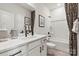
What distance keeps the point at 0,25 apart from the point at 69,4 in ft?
3.98

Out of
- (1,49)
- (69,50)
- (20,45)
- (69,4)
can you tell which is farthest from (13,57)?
(69,4)

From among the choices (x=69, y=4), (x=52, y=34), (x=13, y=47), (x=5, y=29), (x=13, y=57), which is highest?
(x=69, y=4)

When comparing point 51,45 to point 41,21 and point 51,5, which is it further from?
point 51,5

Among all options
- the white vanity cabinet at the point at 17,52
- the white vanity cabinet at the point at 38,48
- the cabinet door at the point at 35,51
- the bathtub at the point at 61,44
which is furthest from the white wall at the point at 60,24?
the white vanity cabinet at the point at 17,52

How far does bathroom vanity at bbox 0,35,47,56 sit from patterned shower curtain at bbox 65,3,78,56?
464mm

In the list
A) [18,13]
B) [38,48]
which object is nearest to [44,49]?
[38,48]

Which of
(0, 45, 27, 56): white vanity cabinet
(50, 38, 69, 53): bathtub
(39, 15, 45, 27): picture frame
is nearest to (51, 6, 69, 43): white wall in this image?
(50, 38, 69, 53): bathtub

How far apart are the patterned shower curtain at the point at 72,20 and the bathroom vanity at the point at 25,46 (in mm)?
464

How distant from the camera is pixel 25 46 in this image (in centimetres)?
138

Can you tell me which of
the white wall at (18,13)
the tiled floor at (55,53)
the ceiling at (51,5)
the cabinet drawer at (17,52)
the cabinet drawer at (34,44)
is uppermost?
the ceiling at (51,5)

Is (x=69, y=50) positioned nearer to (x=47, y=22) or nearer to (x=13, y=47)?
(x=47, y=22)

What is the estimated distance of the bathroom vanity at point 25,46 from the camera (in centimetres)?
114

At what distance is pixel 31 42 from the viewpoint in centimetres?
150

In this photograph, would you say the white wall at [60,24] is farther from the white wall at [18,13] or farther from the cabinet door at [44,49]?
the white wall at [18,13]
